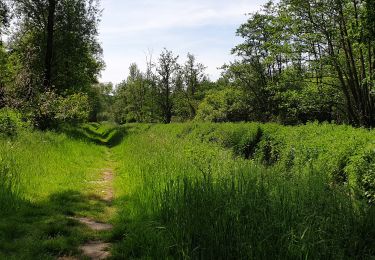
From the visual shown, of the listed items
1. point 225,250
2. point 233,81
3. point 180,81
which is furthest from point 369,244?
point 180,81

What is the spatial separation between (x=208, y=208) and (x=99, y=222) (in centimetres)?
306

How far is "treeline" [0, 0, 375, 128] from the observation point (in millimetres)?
15992

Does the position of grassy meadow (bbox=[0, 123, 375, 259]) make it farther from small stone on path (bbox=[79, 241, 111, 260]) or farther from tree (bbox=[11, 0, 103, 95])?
tree (bbox=[11, 0, 103, 95])

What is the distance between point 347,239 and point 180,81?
157ft

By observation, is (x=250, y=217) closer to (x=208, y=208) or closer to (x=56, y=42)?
(x=208, y=208)

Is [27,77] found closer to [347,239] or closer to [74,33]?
[74,33]

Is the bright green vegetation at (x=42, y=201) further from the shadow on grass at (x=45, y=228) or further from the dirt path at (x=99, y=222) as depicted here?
the dirt path at (x=99, y=222)

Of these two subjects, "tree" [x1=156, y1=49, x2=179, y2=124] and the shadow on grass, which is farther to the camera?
"tree" [x1=156, y1=49, x2=179, y2=124]

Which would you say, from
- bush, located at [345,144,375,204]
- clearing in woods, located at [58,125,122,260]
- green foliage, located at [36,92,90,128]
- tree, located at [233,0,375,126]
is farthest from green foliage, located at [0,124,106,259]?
tree, located at [233,0,375,126]

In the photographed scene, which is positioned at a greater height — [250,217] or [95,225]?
[250,217]

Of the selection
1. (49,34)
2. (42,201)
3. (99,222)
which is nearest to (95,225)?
(99,222)

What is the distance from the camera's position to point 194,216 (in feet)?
17.3

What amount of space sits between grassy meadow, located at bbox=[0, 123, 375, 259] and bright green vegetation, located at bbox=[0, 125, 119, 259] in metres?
0.02

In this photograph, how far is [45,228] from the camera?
635 cm
